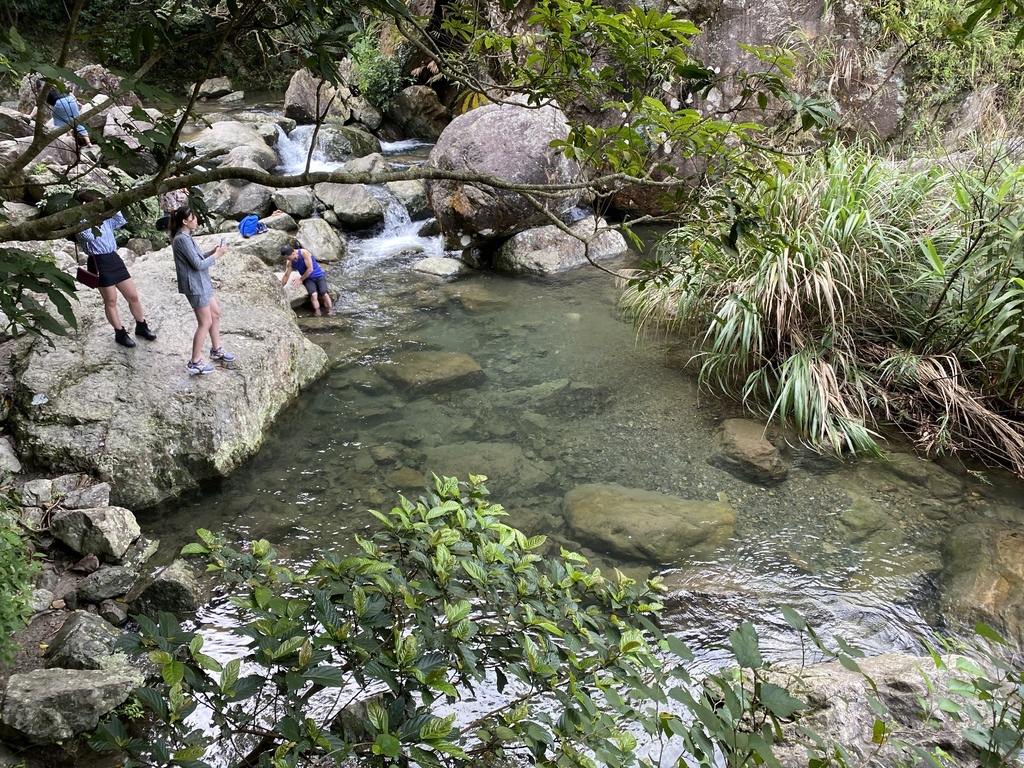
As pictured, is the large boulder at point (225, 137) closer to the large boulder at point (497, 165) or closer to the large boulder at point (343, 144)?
the large boulder at point (343, 144)

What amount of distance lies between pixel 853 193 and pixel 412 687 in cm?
487

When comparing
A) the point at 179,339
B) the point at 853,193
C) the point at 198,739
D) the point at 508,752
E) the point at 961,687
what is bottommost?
the point at 508,752

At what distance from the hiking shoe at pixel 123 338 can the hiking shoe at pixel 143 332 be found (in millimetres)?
124

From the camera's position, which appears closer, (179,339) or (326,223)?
(179,339)

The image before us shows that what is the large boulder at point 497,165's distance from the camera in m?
7.85

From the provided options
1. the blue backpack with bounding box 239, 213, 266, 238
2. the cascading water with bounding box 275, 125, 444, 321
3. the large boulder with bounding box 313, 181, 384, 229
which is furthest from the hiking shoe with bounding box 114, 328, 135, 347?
the large boulder with bounding box 313, 181, 384, 229

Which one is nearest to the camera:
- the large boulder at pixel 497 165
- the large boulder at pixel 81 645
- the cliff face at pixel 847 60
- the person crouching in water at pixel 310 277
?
the large boulder at pixel 81 645

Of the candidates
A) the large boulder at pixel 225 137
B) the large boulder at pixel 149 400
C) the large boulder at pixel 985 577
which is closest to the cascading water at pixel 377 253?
the large boulder at pixel 225 137

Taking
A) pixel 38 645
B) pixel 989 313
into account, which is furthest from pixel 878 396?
pixel 38 645

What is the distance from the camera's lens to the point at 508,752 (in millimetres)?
2174

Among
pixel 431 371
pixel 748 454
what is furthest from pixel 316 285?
pixel 748 454

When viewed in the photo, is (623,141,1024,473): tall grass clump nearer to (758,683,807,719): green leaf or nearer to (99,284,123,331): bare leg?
(758,683,807,719): green leaf

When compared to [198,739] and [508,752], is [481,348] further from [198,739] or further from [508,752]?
[198,739]

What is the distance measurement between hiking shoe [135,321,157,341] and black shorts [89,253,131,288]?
13.9 inches
